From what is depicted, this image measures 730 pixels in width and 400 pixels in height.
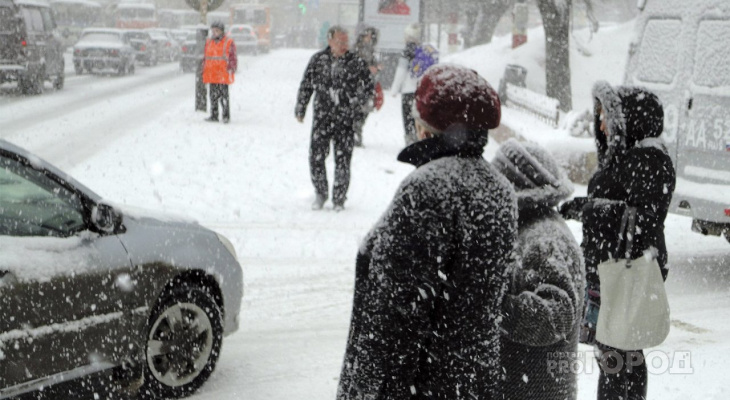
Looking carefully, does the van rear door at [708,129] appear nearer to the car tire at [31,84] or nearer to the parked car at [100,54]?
the car tire at [31,84]

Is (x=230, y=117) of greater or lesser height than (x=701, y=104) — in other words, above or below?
below

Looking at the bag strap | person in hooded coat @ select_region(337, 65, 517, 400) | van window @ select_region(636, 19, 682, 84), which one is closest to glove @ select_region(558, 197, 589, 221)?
the bag strap

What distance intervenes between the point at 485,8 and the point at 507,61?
10.5 m

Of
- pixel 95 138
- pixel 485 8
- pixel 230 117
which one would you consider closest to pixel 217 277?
pixel 95 138

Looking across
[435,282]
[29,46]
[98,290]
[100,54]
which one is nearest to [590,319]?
[435,282]

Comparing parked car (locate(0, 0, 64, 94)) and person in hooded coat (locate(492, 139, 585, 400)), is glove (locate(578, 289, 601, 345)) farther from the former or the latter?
parked car (locate(0, 0, 64, 94))

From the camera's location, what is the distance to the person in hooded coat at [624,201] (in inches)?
151

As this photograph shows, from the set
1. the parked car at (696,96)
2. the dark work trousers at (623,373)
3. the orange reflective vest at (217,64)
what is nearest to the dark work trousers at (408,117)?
the orange reflective vest at (217,64)

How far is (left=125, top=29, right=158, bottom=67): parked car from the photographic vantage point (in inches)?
1458

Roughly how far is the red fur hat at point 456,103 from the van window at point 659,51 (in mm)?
5752

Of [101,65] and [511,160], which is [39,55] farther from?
[511,160]

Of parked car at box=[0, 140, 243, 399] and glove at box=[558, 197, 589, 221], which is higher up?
glove at box=[558, 197, 589, 221]

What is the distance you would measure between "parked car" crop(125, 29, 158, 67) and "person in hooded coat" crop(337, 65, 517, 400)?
1431 inches

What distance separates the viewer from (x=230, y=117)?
17.9 meters
